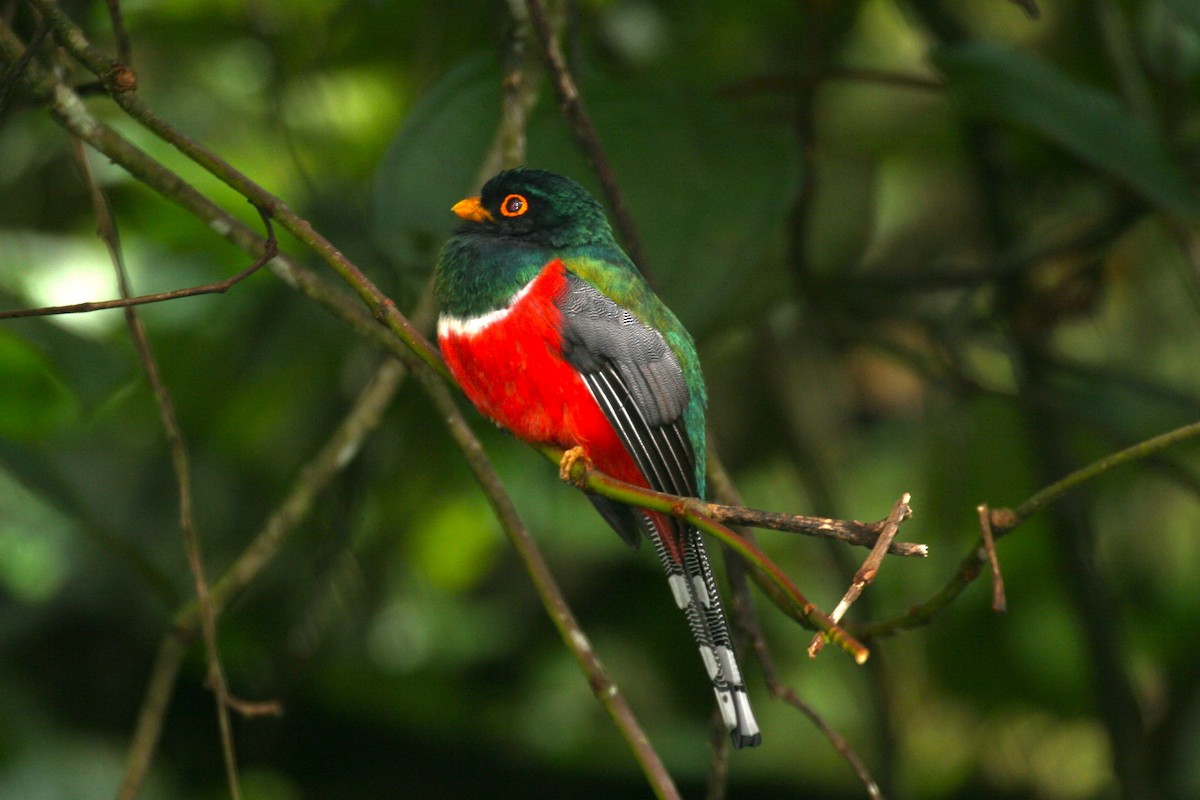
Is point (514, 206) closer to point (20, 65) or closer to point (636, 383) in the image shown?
point (636, 383)

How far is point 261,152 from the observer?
4582 millimetres

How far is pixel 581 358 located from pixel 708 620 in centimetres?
62

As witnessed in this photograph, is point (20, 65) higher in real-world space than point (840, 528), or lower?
higher

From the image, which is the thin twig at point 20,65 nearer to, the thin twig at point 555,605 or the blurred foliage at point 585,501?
the thin twig at point 555,605

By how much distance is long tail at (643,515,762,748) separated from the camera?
89.0 inches

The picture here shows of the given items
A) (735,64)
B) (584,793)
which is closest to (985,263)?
(735,64)

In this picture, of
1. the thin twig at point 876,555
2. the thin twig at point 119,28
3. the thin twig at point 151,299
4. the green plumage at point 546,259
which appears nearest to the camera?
the thin twig at point 876,555

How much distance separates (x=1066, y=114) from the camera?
3014 mm

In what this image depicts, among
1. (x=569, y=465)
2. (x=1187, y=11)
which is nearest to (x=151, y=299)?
(x=569, y=465)

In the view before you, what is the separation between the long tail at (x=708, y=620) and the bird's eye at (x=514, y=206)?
0.77 m

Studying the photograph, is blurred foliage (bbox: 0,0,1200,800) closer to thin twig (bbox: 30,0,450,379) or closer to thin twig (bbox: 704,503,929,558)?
thin twig (bbox: 30,0,450,379)

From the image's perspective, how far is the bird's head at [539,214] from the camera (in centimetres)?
280

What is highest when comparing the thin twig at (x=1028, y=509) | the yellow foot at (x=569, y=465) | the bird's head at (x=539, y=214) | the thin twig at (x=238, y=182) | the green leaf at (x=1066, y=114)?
the green leaf at (x=1066, y=114)

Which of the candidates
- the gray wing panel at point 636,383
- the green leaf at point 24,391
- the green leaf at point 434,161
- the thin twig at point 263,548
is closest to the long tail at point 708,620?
the gray wing panel at point 636,383
